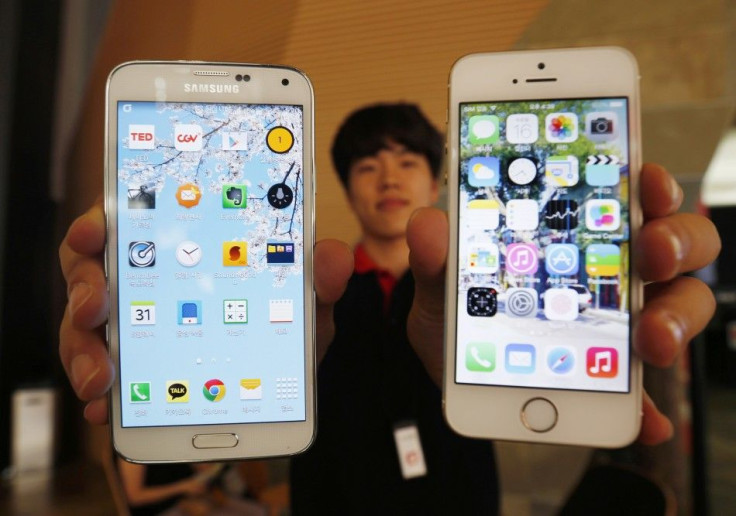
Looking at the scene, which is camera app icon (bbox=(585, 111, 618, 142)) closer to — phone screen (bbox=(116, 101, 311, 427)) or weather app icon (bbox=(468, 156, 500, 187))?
weather app icon (bbox=(468, 156, 500, 187))

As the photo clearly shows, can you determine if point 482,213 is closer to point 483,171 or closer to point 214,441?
point 483,171

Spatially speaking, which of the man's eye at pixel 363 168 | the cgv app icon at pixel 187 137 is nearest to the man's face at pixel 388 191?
the man's eye at pixel 363 168

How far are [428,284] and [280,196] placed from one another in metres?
0.11

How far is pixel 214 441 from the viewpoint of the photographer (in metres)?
0.32

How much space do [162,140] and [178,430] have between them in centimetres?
18

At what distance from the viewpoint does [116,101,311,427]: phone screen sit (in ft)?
1.02

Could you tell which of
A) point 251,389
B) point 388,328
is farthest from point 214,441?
point 388,328

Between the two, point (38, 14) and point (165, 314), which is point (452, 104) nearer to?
point (165, 314)

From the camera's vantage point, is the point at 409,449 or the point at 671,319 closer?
the point at 671,319

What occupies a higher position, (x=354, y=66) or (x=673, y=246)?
(x=354, y=66)

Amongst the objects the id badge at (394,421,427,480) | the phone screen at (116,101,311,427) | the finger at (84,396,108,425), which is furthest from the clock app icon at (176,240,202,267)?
the id badge at (394,421,427,480)

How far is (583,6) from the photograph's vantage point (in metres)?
0.35

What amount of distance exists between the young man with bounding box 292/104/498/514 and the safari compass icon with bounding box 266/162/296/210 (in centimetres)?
4

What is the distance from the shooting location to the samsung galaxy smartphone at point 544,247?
A: 1.01 feet
